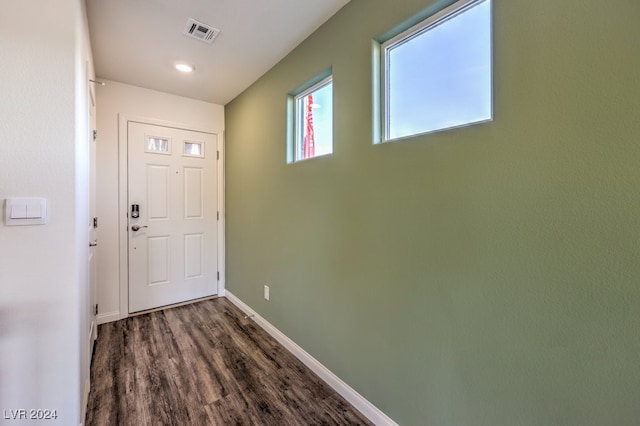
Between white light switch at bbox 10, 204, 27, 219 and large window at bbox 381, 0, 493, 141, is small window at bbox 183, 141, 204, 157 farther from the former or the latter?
large window at bbox 381, 0, 493, 141

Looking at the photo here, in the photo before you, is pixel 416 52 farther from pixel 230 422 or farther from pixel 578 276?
pixel 230 422

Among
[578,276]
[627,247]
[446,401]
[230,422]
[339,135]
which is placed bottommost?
[230,422]

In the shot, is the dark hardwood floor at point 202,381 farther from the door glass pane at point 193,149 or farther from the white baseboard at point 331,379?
the door glass pane at point 193,149

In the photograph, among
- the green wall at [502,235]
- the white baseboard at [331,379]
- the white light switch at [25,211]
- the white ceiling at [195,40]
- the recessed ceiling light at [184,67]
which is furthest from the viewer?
the recessed ceiling light at [184,67]

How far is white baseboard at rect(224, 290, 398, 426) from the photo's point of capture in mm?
1627

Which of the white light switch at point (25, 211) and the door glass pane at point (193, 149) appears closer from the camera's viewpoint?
the white light switch at point (25, 211)

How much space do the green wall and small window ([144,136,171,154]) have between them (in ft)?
7.11

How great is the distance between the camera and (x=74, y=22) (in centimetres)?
135

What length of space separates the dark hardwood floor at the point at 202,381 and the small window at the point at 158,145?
184 cm

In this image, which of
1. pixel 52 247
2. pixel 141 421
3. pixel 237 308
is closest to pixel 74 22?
pixel 52 247

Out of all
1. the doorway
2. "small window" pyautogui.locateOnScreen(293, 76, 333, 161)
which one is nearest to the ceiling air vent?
"small window" pyautogui.locateOnScreen(293, 76, 333, 161)

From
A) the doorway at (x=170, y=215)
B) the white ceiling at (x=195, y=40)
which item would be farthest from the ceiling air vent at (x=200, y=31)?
the doorway at (x=170, y=215)

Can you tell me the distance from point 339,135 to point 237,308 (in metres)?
2.40

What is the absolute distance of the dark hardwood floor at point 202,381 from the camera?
5.50ft
